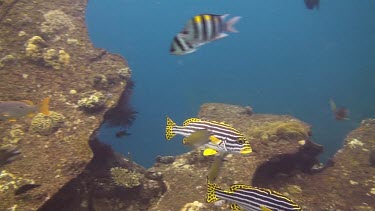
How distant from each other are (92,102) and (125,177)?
2.06 meters

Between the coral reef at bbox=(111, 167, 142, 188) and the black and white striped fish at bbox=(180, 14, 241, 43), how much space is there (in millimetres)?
4673

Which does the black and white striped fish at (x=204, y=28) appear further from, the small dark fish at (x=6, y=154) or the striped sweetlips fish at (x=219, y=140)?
the small dark fish at (x=6, y=154)

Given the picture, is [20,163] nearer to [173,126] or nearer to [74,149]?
[74,149]

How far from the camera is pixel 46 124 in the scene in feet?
24.6

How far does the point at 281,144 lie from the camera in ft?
26.5

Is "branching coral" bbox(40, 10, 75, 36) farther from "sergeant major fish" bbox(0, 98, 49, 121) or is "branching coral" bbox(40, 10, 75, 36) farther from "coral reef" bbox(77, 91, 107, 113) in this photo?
"sergeant major fish" bbox(0, 98, 49, 121)

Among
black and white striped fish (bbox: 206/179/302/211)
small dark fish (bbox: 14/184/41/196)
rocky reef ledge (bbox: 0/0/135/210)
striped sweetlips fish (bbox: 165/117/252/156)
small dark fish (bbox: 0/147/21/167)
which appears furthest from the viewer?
rocky reef ledge (bbox: 0/0/135/210)

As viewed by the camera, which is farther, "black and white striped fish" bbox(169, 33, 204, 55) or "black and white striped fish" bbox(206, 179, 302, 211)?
"black and white striped fish" bbox(169, 33, 204, 55)

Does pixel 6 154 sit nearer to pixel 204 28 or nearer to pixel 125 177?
pixel 125 177

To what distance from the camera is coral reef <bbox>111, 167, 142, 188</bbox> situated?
24.7 feet

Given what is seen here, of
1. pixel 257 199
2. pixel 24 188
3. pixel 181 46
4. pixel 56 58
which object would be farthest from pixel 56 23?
pixel 257 199

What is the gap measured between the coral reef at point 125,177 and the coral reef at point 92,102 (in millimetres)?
1610

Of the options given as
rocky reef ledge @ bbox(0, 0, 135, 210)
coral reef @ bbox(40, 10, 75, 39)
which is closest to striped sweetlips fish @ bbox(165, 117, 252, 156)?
rocky reef ledge @ bbox(0, 0, 135, 210)

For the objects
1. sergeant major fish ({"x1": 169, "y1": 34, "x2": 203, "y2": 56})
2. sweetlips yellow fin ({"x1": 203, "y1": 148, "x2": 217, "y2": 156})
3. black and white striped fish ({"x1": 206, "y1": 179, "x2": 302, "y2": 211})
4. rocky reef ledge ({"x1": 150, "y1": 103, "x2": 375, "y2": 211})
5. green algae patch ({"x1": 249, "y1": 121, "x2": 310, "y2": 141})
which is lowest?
rocky reef ledge ({"x1": 150, "y1": 103, "x2": 375, "y2": 211})
